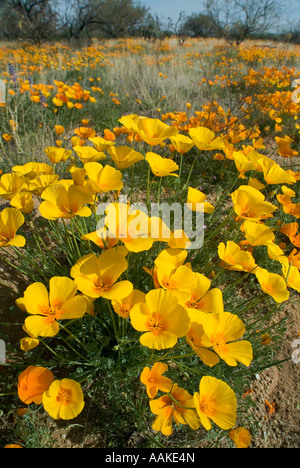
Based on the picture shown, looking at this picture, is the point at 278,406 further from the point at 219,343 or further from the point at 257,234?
the point at 257,234

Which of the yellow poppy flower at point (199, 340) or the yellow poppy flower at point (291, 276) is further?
the yellow poppy flower at point (291, 276)

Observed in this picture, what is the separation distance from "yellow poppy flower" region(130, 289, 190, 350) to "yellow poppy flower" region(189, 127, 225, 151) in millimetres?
919

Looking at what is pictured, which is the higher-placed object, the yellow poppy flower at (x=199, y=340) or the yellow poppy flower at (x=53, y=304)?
the yellow poppy flower at (x=53, y=304)

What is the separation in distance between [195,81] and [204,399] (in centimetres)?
696

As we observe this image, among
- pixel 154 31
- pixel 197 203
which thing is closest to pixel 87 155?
pixel 197 203

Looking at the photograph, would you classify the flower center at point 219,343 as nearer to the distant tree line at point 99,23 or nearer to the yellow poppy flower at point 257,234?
the yellow poppy flower at point 257,234

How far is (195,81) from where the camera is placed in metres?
6.56

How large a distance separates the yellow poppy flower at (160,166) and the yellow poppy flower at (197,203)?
14 centimetres

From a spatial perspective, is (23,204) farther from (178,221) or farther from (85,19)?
(85,19)

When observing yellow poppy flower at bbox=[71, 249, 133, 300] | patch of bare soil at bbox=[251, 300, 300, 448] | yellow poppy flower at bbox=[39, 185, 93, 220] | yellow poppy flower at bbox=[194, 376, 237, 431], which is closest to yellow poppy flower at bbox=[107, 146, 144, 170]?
yellow poppy flower at bbox=[39, 185, 93, 220]

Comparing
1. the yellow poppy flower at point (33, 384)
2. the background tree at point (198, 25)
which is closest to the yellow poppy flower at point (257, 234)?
the yellow poppy flower at point (33, 384)

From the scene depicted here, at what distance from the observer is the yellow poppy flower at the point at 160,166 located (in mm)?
1446

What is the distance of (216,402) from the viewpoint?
1148mm
